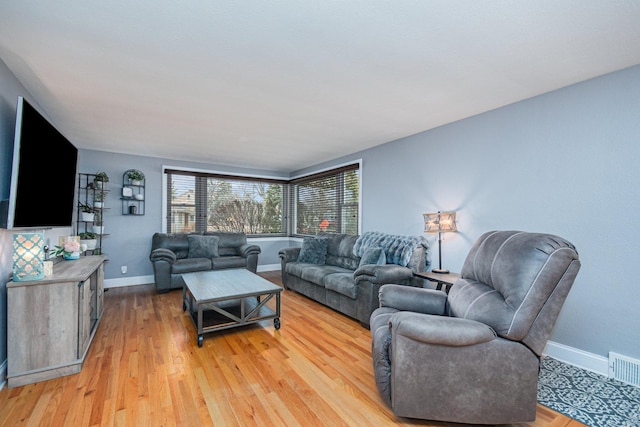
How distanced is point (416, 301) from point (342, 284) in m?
1.37

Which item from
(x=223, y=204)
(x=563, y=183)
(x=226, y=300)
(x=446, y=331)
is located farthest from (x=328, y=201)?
(x=446, y=331)

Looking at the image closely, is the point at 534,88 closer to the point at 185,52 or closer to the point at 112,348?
the point at 185,52

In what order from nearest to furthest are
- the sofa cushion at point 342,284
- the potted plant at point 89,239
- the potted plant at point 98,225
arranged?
the sofa cushion at point 342,284 < the potted plant at point 89,239 < the potted plant at point 98,225

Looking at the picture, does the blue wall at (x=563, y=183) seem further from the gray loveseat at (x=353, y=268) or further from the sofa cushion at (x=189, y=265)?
the sofa cushion at (x=189, y=265)

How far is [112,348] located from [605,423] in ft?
12.4

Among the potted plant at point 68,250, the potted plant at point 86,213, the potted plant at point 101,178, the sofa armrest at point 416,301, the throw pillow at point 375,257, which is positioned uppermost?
the potted plant at point 101,178

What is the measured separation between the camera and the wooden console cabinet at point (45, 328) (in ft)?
6.91

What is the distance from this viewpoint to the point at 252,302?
11.6 ft

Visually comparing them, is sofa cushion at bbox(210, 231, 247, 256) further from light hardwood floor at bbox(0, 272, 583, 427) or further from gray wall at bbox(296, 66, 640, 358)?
gray wall at bbox(296, 66, 640, 358)

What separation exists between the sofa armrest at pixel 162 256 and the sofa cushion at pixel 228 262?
0.65 metres

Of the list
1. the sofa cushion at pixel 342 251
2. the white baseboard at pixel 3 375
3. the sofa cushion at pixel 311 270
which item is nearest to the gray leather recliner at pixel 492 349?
the sofa cushion at pixel 311 270

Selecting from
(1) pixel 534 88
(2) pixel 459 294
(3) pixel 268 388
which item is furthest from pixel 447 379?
(1) pixel 534 88

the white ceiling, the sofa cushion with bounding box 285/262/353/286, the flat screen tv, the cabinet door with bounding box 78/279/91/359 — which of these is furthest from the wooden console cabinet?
the sofa cushion with bounding box 285/262/353/286

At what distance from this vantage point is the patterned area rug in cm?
182
